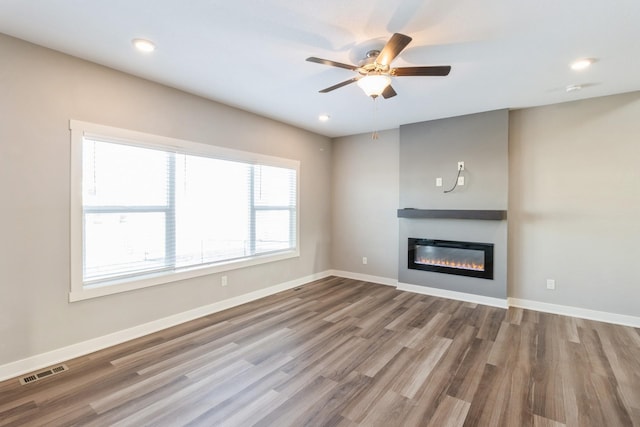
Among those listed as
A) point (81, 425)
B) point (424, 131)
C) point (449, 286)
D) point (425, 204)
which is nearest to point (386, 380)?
point (81, 425)

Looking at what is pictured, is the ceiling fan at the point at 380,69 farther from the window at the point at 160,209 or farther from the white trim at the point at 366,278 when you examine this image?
the white trim at the point at 366,278

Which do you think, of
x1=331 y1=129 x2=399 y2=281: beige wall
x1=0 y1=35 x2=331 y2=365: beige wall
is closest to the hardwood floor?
x1=0 y1=35 x2=331 y2=365: beige wall

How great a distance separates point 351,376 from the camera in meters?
2.45

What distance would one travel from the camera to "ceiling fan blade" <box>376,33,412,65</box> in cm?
196

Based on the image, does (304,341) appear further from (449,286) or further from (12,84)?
(12,84)

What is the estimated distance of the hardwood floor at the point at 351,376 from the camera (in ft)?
6.55

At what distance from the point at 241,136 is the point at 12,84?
2249 mm

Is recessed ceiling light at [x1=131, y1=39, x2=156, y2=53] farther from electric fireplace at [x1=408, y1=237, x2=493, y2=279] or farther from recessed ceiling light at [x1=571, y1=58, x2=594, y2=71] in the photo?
electric fireplace at [x1=408, y1=237, x2=493, y2=279]

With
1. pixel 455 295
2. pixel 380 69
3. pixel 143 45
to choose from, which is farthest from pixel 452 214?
pixel 143 45

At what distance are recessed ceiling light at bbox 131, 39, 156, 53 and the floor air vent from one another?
278 centimetres

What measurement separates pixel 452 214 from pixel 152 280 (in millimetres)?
3996

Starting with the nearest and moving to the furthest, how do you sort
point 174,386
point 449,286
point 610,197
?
point 174,386 → point 610,197 → point 449,286

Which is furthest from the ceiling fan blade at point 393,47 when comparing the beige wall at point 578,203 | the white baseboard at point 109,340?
the white baseboard at point 109,340

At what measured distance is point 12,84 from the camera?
2.40m
